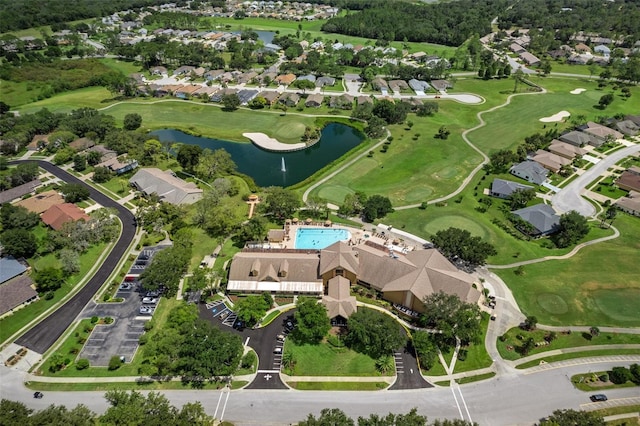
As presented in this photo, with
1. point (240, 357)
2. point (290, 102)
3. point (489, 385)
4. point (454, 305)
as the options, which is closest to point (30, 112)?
point (290, 102)

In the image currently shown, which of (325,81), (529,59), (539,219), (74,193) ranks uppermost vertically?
(529,59)

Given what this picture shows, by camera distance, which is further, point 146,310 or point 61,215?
point 61,215

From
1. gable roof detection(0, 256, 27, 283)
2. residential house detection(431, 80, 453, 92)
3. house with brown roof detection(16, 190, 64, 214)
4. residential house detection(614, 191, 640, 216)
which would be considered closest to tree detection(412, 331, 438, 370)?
residential house detection(614, 191, 640, 216)

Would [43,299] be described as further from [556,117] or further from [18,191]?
[556,117]

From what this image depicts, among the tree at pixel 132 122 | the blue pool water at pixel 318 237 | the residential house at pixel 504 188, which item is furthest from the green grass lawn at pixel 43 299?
the residential house at pixel 504 188

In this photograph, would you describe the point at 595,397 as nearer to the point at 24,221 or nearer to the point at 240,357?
the point at 240,357

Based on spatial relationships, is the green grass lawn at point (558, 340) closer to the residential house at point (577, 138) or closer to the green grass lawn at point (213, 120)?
the residential house at point (577, 138)

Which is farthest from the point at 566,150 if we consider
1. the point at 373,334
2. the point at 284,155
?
the point at 373,334
